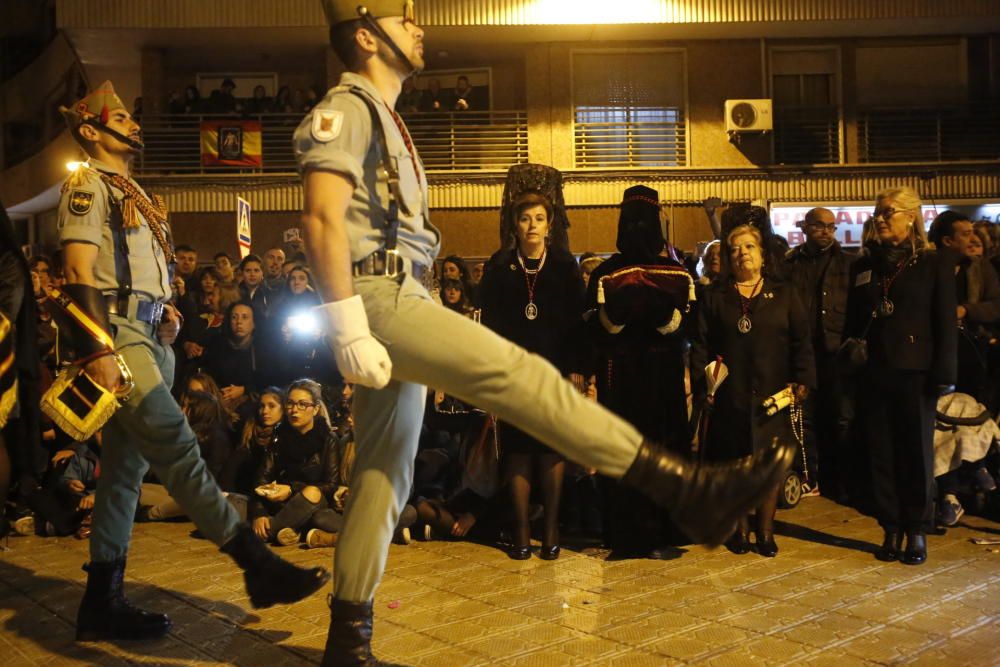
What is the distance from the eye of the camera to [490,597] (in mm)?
5016

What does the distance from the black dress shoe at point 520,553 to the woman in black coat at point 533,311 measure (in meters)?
0.14

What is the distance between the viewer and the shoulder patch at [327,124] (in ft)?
10.5

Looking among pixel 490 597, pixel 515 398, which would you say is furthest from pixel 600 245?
pixel 515 398

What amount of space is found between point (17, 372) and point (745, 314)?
435 cm

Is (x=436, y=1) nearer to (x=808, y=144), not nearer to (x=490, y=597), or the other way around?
(x=808, y=144)

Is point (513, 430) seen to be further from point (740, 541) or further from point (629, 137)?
point (629, 137)

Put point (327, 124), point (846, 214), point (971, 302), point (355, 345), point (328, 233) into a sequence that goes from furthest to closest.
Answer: point (846, 214) → point (971, 302) → point (327, 124) → point (328, 233) → point (355, 345)

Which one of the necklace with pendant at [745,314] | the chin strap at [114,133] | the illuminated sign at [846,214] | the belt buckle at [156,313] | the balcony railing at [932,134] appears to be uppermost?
the balcony railing at [932,134]

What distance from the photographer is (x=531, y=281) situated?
21.0 feet

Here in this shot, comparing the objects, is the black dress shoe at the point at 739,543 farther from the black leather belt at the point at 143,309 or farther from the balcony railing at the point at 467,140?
the balcony railing at the point at 467,140

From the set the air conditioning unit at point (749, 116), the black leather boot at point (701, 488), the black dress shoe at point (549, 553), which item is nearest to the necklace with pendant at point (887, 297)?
the black dress shoe at point (549, 553)

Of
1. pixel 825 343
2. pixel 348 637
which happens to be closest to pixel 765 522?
pixel 825 343

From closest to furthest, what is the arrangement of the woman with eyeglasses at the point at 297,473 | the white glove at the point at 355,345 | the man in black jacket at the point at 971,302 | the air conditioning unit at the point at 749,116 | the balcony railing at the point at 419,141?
the white glove at the point at 355,345
the woman with eyeglasses at the point at 297,473
the man in black jacket at the point at 971,302
the air conditioning unit at the point at 749,116
the balcony railing at the point at 419,141

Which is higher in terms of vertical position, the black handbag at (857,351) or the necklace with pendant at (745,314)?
the necklace with pendant at (745,314)
